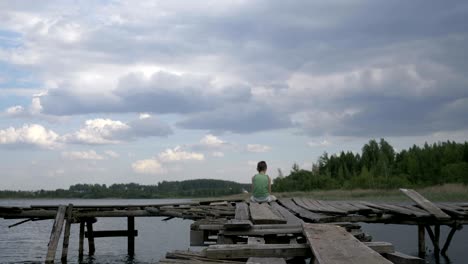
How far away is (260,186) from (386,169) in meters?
67.6

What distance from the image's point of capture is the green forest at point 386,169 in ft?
214

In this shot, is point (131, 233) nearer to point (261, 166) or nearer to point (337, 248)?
point (261, 166)

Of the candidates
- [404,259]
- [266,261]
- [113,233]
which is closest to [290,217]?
[266,261]

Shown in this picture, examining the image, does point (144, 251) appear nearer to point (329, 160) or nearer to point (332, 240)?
point (332, 240)

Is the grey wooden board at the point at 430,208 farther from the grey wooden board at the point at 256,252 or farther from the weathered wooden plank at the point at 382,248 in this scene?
the grey wooden board at the point at 256,252

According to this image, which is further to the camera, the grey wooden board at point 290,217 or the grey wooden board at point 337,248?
the grey wooden board at point 290,217

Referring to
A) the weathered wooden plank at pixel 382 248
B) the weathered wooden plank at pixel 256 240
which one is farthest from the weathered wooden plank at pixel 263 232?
the weathered wooden plank at pixel 382 248

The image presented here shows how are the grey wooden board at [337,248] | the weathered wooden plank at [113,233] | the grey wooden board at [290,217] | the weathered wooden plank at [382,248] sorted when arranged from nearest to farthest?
1. the grey wooden board at [337,248]
2. the weathered wooden plank at [382,248]
3. the grey wooden board at [290,217]
4. the weathered wooden plank at [113,233]

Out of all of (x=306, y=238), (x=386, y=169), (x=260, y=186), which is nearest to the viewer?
(x=306, y=238)

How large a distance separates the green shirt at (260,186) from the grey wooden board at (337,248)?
720cm

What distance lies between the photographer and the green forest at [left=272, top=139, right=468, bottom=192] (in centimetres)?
6525

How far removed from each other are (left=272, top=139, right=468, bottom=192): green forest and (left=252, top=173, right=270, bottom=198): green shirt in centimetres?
5023

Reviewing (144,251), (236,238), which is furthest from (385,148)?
(236,238)

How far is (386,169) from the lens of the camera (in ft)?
255
